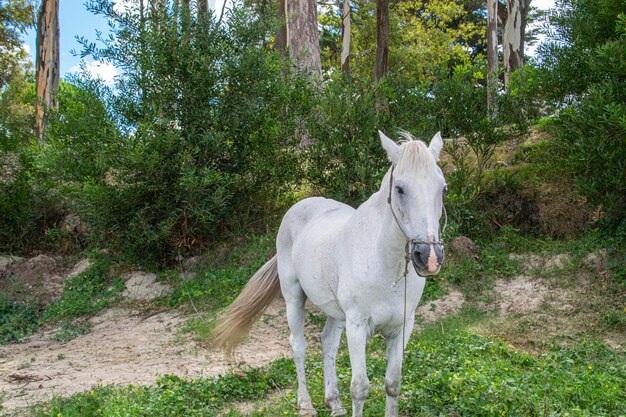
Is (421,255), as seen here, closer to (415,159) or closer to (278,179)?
(415,159)

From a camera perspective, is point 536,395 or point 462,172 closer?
point 536,395

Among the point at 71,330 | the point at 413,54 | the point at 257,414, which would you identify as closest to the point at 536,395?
the point at 257,414

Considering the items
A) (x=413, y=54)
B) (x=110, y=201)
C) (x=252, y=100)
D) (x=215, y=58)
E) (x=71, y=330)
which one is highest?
(x=413, y=54)

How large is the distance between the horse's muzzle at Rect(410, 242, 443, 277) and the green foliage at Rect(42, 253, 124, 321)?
7225 millimetres

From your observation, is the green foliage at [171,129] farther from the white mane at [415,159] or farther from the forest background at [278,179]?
the white mane at [415,159]

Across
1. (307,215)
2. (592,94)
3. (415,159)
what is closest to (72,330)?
(307,215)

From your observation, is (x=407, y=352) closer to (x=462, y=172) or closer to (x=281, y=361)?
(x=281, y=361)

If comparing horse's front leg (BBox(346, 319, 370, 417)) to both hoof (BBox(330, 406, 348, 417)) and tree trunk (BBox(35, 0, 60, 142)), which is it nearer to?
hoof (BBox(330, 406, 348, 417))

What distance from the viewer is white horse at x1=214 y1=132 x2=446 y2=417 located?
10.5 ft

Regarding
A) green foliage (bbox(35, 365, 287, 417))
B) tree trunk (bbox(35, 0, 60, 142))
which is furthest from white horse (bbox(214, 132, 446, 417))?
tree trunk (bbox(35, 0, 60, 142))

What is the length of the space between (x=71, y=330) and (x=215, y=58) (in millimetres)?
4562

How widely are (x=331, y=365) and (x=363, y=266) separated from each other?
125cm

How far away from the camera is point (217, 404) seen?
15.9ft

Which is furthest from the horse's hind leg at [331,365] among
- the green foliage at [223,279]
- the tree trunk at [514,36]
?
the tree trunk at [514,36]
